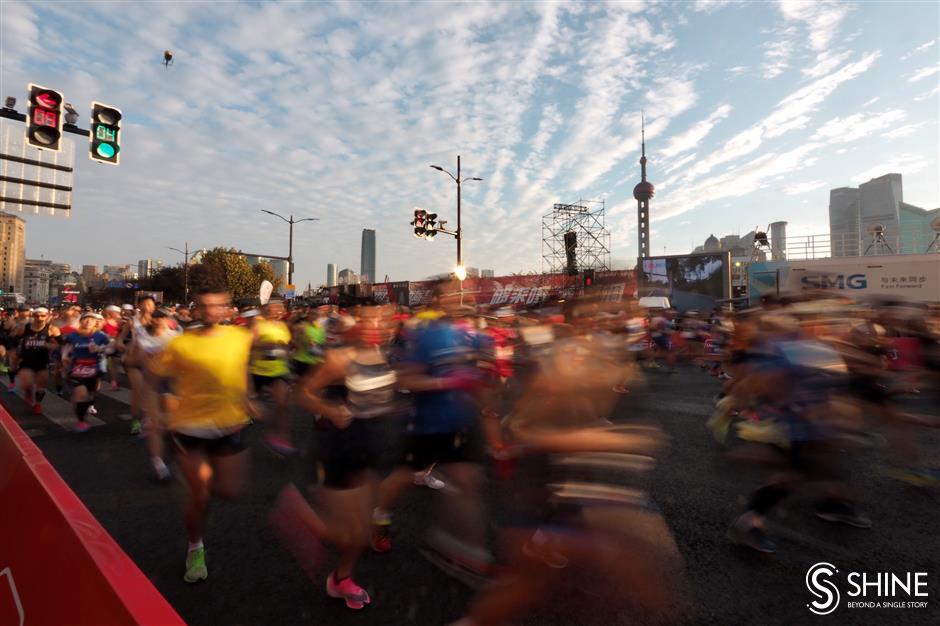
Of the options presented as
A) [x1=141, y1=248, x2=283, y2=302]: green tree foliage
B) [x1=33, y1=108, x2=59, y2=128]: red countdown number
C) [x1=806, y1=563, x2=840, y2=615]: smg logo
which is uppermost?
[x1=141, y1=248, x2=283, y2=302]: green tree foliage

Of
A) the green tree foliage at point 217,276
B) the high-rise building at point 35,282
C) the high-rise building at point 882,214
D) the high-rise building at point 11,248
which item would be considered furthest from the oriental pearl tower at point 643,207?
the high-rise building at point 35,282

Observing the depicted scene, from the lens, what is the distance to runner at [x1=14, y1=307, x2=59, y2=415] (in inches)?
314

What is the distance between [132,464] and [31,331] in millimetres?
4814

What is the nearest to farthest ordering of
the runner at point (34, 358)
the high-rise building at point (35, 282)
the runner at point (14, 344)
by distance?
the runner at point (34, 358), the runner at point (14, 344), the high-rise building at point (35, 282)

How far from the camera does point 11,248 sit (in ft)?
401

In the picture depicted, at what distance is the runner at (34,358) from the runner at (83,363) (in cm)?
138

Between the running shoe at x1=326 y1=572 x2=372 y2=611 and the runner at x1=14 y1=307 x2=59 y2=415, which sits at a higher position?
the runner at x1=14 y1=307 x2=59 y2=415

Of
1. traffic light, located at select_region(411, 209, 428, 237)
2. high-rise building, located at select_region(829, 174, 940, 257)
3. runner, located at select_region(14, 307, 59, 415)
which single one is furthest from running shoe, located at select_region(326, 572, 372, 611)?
high-rise building, located at select_region(829, 174, 940, 257)

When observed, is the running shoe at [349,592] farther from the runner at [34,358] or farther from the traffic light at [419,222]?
the traffic light at [419,222]

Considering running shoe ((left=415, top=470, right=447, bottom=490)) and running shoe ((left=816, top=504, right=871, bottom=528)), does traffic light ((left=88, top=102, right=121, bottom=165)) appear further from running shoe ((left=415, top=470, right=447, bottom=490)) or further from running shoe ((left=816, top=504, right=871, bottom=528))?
running shoe ((left=816, top=504, right=871, bottom=528))

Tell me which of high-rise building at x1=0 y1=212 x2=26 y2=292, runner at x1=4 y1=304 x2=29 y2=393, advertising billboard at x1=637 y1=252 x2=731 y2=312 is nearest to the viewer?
runner at x1=4 y1=304 x2=29 y2=393

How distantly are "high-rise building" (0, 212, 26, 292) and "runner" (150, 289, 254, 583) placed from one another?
15937cm

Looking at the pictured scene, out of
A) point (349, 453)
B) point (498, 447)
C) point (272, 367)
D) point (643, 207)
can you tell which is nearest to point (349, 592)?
point (349, 453)

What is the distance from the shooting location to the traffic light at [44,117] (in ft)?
24.7
